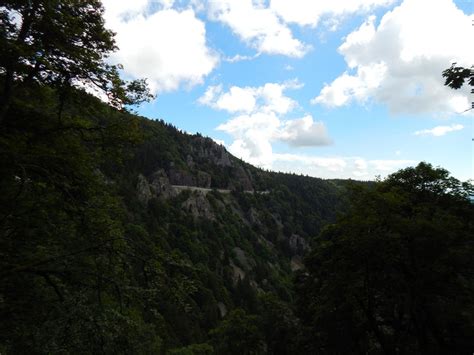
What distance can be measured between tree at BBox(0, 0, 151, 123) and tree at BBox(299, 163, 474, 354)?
15.0 metres

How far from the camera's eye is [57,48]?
957 centimetres

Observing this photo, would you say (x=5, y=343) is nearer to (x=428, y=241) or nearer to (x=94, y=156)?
(x=94, y=156)

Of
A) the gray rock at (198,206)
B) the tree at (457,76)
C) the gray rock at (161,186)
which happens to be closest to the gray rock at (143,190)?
the gray rock at (161,186)

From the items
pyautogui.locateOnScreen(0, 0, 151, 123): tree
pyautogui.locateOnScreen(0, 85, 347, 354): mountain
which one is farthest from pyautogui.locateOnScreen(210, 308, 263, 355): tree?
pyautogui.locateOnScreen(0, 0, 151, 123): tree

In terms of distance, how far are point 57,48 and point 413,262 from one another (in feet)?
64.8

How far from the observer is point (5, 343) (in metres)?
9.21

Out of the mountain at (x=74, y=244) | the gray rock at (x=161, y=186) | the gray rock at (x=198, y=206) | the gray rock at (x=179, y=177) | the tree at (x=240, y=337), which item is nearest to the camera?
the mountain at (x=74, y=244)

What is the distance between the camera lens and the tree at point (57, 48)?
890 centimetres

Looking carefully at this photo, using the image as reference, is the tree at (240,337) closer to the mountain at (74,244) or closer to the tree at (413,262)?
the tree at (413,262)

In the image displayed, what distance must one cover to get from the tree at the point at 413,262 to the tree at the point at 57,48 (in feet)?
49.1

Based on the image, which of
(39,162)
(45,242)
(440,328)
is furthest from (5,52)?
(440,328)

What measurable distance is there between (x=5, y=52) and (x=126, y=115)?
3.42 metres

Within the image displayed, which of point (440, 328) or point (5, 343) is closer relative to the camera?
point (5, 343)

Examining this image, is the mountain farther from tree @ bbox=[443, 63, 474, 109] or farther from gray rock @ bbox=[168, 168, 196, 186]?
gray rock @ bbox=[168, 168, 196, 186]
